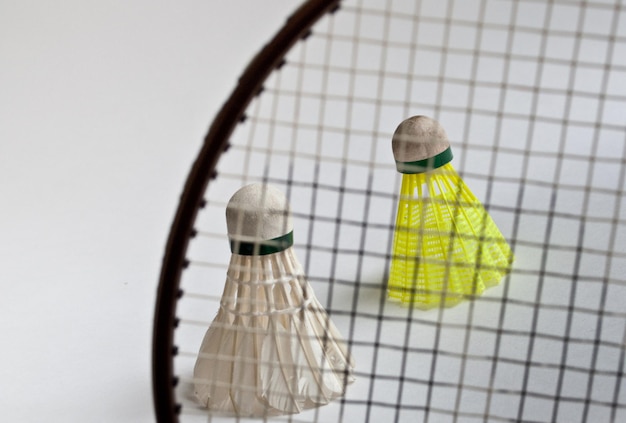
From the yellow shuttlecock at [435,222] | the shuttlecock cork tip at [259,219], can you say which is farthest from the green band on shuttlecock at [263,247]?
the yellow shuttlecock at [435,222]

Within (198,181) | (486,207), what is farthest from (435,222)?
(198,181)

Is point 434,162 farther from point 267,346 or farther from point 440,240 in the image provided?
point 267,346

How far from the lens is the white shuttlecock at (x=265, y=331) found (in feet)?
3.15

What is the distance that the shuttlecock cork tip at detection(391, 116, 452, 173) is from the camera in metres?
1.09

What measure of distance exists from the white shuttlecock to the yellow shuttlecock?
5.9 inches

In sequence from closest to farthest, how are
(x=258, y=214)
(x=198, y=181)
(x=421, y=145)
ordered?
(x=198, y=181) → (x=258, y=214) → (x=421, y=145)

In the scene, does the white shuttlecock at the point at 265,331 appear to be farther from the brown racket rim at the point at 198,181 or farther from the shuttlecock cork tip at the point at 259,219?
the brown racket rim at the point at 198,181

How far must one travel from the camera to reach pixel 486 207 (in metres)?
0.97

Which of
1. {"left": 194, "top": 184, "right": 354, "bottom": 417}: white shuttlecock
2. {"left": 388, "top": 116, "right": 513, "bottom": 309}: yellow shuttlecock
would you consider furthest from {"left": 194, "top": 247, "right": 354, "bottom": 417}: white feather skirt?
{"left": 388, "top": 116, "right": 513, "bottom": 309}: yellow shuttlecock

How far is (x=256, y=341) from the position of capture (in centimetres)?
96

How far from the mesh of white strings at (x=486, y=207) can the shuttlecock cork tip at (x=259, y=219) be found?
0.03 m

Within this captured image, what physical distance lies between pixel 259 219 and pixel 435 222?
0.25 meters

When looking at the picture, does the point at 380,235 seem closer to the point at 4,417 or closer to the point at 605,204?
the point at 605,204

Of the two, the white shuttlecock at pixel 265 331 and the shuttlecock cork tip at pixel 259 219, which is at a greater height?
the shuttlecock cork tip at pixel 259 219
